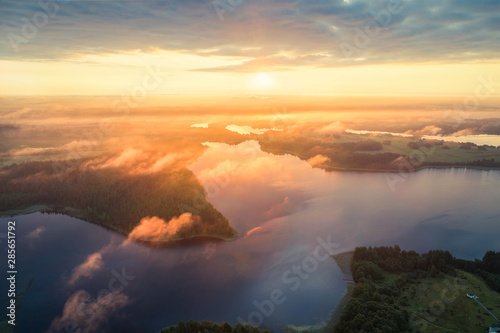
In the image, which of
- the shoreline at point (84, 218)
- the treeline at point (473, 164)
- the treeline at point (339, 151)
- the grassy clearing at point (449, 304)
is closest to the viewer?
the grassy clearing at point (449, 304)

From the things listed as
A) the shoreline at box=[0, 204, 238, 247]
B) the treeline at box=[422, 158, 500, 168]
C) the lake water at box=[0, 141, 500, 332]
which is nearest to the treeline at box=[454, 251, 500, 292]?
the lake water at box=[0, 141, 500, 332]

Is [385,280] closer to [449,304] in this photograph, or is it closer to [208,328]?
[449,304]

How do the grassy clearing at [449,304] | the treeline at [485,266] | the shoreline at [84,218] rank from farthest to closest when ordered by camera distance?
1. the shoreline at [84,218]
2. the treeline at [485,266]
3. the grassy clearing at [449,304]

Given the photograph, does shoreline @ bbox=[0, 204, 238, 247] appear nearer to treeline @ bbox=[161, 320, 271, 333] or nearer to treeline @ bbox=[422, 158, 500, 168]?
treeline @ bbox=[161, 320, 271, 333]

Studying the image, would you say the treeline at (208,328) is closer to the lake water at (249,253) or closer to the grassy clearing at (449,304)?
the lake water at (249,253)

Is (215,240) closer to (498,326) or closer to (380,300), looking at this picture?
(380,300)

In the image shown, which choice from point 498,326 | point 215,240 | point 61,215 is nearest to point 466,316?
point 498,326

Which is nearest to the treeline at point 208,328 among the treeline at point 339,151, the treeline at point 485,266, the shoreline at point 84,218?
the shoreline at point 84,218
